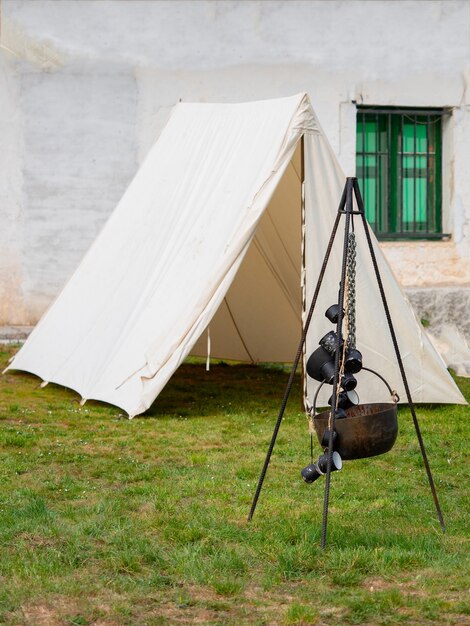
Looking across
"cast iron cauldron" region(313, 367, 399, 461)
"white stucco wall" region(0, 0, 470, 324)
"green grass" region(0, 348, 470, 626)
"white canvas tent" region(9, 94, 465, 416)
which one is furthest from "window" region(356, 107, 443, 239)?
"cast iron cauldron" region(313, 367, 399, 461)

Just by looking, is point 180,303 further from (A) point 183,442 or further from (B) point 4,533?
(B) point 4,533

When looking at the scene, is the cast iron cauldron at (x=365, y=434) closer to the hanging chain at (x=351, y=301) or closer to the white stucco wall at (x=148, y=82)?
the hanging chain at (x=351, y=301)

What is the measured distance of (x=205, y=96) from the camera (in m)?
11.5

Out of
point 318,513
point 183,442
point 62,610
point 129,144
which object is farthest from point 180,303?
point 129,144

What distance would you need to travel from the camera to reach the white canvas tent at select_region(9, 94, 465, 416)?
Result: 7266 millimetres

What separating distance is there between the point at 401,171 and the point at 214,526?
309 inches

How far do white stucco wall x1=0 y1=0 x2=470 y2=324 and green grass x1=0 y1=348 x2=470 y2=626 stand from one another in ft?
13.6

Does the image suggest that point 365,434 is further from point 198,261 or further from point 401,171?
point 401,171

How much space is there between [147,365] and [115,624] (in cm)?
364

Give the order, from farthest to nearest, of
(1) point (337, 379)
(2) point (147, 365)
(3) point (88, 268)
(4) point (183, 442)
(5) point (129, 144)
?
(5) point (129, 144) < (3) point (88, 268) < (2) point (147, 365) < (4) point (183, 442) < (1) point (337, 379)

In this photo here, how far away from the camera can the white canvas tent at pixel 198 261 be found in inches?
286

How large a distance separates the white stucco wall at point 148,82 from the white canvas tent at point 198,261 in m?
2.70

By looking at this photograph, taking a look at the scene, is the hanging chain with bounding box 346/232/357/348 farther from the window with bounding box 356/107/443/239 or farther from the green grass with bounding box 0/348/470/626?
the window with bounding box 356/107/443/239

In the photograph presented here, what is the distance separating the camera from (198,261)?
293 inches
